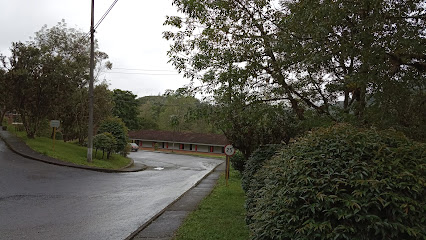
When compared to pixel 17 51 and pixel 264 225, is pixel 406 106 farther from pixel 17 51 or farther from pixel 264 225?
pixel 17 51

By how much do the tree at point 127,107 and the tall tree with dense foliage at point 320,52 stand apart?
5763 centimetres

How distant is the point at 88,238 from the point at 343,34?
6.35 meters

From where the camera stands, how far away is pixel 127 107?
66.5 metres

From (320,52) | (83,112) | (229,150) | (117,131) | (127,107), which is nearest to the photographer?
(320,52)

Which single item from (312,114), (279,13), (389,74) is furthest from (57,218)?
(389,74)

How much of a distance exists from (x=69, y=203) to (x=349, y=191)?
917 centimetres

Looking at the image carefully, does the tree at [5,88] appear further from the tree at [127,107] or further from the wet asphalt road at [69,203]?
the tree at [127,107]

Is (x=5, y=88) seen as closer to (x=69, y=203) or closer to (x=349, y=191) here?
(x=69, y=203)

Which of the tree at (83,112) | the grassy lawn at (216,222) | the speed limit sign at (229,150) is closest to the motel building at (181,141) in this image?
the tree at (83,112)

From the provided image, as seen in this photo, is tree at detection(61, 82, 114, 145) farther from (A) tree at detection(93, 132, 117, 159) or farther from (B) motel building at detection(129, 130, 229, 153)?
(B) motel building at detection(129, 130, 229, 153)

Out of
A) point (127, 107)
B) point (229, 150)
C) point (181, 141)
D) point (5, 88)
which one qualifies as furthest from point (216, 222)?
point (127, 107)

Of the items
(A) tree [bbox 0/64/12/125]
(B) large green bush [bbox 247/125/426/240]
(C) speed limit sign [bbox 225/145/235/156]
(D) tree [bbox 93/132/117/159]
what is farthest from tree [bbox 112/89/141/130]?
(B) large green bush [bbox 247/125/426/240]

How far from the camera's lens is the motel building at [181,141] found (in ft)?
182

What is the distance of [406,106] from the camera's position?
19.4 ft
